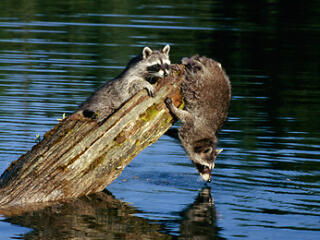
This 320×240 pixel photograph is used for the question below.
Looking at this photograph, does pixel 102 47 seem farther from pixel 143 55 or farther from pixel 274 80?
pixel 143 55

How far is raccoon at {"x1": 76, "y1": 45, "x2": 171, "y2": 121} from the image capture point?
28.0 feet

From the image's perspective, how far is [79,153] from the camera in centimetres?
812

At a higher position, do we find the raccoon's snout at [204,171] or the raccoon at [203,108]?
the raccoon at [203,108]

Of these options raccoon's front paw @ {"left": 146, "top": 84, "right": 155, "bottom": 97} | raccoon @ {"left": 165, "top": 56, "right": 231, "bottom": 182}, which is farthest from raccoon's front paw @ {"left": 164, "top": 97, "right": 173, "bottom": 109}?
raccoon @ {"left": 165, "top": 56, "right": 231, "bottom": 182}

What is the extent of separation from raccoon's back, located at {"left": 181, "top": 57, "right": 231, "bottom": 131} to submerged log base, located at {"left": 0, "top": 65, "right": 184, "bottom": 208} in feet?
1.86

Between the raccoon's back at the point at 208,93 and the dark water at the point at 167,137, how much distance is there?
0.93 meters

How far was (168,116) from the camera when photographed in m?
8.66

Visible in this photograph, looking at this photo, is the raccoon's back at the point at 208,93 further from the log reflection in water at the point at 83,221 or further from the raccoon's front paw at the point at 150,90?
the log reflection in water at the point at 83,221

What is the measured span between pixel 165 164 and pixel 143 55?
1.87 m

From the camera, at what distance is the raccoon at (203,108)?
29.7 feet

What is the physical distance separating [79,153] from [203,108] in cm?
194

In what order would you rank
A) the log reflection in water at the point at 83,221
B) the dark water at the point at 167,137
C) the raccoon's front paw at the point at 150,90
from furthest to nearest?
the raccoon's front paw at the point at 150,90
the dark water at the point at 167,137
the log reflection in water at the point at 83,221

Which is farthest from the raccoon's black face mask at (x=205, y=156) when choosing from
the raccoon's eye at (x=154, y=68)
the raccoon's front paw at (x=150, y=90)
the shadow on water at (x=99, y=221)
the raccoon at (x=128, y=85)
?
the raccoon's front paw at (x=150, y=90)

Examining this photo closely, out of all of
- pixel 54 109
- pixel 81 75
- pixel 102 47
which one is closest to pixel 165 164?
pixel 54 109
